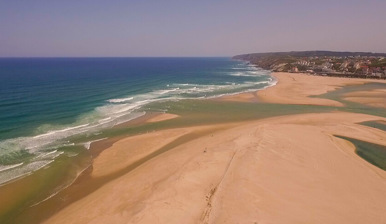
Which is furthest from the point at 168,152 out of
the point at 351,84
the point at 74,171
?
the point at 351,84

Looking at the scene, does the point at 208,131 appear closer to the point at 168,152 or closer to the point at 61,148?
the point at 168,152

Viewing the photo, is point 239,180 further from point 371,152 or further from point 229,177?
point 371,152

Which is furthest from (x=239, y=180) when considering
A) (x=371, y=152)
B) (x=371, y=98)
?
(x=371, y=98)

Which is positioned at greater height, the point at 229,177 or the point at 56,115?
the point at 56,115

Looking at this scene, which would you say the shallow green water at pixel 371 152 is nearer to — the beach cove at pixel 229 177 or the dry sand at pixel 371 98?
the beach cove at pixel 229 177

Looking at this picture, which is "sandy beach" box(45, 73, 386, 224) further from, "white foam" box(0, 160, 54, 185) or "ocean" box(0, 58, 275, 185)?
"ocean" box(0, 58, 275, 185)

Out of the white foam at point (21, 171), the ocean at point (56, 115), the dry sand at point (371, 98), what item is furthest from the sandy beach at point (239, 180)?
the dry sand at point (371, 98)

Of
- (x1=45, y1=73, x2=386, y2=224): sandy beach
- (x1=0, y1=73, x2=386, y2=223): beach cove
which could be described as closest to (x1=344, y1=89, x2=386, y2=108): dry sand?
(x1=0, y1=73, x2=386, y2=223): beach cove
